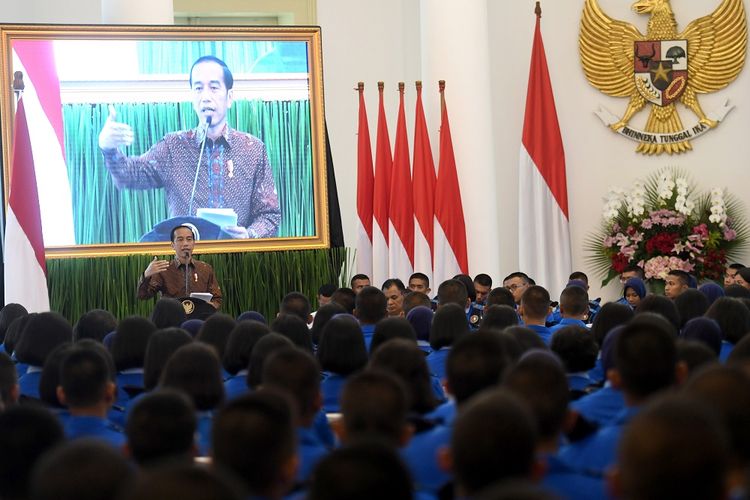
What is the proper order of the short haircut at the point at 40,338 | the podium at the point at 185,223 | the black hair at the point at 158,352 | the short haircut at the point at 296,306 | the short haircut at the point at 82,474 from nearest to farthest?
the short haircut at the point at 82,474 → the black hair at the point at 158,352 → the short haircut at the point at 40,338 → the short haircut at the point at 296,306 → the podium at the point at 185,223

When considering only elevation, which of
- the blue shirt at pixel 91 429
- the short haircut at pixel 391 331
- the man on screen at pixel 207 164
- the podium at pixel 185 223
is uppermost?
the man on screen at pixel 207 164

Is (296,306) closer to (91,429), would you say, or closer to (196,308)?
(196,308)

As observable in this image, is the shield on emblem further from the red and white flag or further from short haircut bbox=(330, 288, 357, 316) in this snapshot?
the red and white flag

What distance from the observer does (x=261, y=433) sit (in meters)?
2.54

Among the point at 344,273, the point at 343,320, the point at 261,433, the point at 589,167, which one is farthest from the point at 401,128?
the point at 261,433

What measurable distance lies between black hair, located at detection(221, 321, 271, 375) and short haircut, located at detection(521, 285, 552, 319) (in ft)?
6.33

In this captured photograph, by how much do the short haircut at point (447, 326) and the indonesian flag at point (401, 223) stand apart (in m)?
5.94

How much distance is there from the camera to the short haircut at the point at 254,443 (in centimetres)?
250

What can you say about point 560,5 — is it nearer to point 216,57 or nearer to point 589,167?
point 589,167

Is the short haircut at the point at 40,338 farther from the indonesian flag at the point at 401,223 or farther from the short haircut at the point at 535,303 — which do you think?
the indonesian flag at the point at 401,223

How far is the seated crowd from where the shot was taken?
2113mm

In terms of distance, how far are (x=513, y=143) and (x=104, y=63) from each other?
4880mm

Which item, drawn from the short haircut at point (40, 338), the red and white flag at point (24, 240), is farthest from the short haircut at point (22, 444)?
→ the red and white flag at point (24, 240)

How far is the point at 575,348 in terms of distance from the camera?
4773 mm
